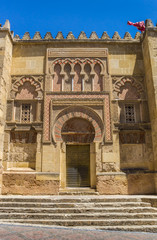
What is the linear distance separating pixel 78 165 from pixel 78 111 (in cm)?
213

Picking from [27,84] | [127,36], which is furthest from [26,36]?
[127,36]

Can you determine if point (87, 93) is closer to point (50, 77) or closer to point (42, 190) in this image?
point (50, 77)

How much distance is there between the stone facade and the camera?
7.88 meters

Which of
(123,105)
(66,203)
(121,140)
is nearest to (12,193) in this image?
(66,203)

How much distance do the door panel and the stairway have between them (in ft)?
6.05

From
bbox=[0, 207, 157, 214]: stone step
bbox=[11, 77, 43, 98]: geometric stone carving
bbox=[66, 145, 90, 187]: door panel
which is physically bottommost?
bbox=[0, 207, 157, 214]: stone step

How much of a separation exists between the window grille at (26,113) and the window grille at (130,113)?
4035 millimetres

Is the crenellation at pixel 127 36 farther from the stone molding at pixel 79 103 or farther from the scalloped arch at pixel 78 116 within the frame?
the scalloped arch at pixel 78 116

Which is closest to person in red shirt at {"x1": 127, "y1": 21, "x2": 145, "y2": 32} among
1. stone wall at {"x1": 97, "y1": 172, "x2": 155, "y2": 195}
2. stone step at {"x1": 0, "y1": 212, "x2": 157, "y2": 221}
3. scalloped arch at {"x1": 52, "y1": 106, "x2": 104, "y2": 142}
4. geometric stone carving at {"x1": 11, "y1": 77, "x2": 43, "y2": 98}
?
→ scalloped arch at {"x1": 52, "y1": 106, "x2": 104, "y2": 142}

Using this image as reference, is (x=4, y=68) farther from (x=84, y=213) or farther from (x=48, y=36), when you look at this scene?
(x=84, y=213)

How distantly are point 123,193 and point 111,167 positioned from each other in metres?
0.99

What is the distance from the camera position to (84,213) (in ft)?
18.2

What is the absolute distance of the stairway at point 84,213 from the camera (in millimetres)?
5031

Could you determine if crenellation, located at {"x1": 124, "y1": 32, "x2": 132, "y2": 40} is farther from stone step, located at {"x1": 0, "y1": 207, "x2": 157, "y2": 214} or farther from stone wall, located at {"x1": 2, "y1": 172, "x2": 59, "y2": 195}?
stone step, located at {"x1": 0, "y1": 207, "x2": 157, "y2": 214}
